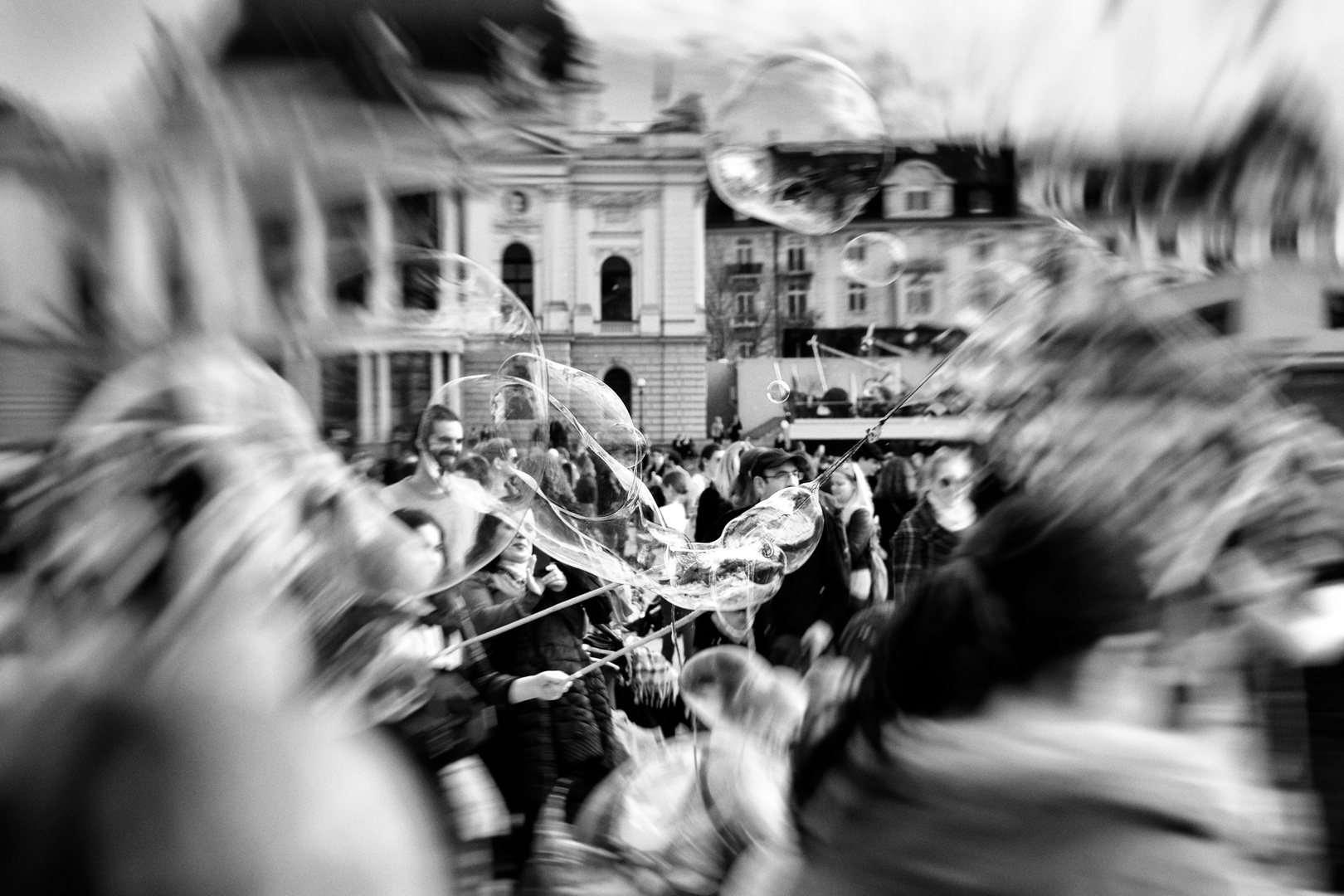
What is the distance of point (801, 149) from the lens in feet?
7.68

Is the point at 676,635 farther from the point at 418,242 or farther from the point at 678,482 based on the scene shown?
the point at 678,482

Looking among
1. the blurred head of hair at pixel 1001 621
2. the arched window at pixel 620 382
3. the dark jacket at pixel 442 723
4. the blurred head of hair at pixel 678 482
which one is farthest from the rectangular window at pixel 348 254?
the blurred head of hair at pixel 678 482

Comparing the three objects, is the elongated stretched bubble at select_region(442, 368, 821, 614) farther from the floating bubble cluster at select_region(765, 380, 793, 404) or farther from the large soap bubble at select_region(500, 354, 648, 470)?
the floating bubble cluster at select_region(765, 380, 793, 404)

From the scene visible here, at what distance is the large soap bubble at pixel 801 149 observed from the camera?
6.16 ft

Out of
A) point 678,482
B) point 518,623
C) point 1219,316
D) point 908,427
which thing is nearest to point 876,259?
point 908,427

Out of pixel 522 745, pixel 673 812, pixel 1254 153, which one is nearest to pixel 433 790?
pixel 673 812

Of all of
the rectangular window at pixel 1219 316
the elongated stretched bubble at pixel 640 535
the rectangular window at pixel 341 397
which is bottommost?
the elongated stretched bubble at pixel 640 535

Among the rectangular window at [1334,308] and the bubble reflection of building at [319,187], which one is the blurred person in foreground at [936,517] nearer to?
the rectangular window at [1334,308]

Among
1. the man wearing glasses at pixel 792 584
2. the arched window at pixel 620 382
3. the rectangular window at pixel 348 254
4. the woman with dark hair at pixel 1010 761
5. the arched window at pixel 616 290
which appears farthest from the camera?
the man wearing glasses at pixel 792 584

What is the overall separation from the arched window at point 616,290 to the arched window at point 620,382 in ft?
0.47

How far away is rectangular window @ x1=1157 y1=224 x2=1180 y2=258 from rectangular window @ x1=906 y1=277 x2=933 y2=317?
0.39 m

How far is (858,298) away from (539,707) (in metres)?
1.64

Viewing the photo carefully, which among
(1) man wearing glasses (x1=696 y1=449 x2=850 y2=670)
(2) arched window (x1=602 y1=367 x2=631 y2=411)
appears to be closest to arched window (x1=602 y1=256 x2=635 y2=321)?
(2) arched window (x1=602 y1=367 x2=631 y2=411)

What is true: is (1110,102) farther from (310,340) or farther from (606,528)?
(606,528)
